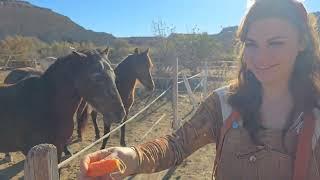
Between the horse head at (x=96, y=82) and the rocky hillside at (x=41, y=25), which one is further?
the rocky hillside at (x=41, y=25)

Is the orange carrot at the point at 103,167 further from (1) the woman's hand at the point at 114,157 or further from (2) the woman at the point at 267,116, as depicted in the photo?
(2) the woman at the point at 267,116

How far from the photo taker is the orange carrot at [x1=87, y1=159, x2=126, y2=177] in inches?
42.6

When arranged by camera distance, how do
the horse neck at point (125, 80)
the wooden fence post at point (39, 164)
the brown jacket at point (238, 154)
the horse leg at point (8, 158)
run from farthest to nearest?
the horse neck at point (125, 80)
the horse leg at point (8, 158)
the wooden fence post at point (39, 164)
the brown jacket at point (238, 154)

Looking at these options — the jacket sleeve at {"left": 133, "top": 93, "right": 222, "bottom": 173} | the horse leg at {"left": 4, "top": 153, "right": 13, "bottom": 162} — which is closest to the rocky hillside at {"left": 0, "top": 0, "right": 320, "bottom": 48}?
the horse leg at {"left": 4, "top": 153, "right": 13, "bottom": 162}

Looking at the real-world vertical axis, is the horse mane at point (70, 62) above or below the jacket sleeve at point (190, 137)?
above

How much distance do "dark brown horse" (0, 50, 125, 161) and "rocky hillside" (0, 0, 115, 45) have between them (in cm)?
5566

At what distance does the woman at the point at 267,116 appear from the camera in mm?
1396

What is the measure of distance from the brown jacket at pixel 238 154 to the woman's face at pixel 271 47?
22 cm

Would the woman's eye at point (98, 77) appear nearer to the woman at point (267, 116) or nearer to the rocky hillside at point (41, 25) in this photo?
the woman at point (267, 116)

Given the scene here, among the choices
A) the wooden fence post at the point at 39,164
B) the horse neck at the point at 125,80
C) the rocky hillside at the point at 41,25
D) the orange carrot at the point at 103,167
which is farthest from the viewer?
the rocky hillside at the point at 41,25

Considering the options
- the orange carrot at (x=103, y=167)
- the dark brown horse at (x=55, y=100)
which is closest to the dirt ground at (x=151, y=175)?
the dark brown horse at (x=55, y=100)

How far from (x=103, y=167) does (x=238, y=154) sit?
57 centimetres

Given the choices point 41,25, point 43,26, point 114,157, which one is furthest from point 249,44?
point 41,25

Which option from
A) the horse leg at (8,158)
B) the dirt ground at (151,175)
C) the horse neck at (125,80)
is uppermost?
the horse neck at (125,80)
